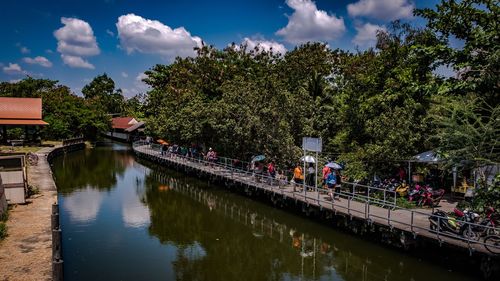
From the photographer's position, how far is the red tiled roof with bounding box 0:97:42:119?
52.3 m

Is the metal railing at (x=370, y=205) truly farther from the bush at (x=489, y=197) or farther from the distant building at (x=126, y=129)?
the distant building at (x=126, y=129)

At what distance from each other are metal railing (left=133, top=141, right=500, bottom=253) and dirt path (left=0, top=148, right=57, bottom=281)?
11.8 meters

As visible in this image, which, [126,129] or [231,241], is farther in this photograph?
[126,129]

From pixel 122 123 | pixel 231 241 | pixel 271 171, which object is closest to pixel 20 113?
pixel 122 123

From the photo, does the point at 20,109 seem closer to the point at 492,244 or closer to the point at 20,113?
the point at 20,113

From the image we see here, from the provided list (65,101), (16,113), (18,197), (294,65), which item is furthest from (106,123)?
(18,197)

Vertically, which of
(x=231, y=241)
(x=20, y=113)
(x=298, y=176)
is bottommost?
(x=231, y=241)

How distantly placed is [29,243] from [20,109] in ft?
148

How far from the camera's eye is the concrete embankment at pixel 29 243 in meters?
12.1

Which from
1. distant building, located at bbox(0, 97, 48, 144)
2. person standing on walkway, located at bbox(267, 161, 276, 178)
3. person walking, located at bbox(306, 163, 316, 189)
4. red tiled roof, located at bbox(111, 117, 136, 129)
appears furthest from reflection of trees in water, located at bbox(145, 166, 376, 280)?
red tiled roof, located at bbox(111, 117, 136, 129)

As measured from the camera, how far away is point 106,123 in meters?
78.3

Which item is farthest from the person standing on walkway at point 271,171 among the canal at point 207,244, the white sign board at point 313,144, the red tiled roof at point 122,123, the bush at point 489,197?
the red tiled roof at point 122,123

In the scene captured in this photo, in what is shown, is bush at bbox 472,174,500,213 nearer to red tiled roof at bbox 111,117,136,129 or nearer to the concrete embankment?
the concrete embankment

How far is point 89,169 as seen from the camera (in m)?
44.3
